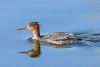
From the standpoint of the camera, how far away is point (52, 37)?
1582cm

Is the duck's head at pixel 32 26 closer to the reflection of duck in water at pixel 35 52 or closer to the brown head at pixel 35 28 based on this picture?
the brown head at pixel 35 28

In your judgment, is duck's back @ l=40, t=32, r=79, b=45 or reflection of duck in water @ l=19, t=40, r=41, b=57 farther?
duck's back @ l=40, t=32, r=79, b=45

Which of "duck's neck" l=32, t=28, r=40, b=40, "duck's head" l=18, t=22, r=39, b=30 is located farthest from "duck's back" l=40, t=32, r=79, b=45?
"duck's head" l=18, t=22, r=39, b=30

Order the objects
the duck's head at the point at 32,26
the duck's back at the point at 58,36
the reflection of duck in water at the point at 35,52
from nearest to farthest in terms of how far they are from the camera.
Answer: the reflection of duck in water at the point at 35,52 < the duck's back at the point at 58,36 < the duck's head at the point at 32,26

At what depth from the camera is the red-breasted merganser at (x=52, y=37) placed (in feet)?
51.3

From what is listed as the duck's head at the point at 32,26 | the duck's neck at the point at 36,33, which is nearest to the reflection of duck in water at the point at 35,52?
the duck's neck at the point at 36,33

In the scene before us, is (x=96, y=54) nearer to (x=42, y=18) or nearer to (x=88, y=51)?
(x=88, y=51)

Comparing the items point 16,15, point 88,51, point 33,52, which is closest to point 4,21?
point 16,15

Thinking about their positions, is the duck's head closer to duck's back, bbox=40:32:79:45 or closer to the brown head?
the brown head

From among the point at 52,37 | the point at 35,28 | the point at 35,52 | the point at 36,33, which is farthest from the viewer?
the point at 35,28

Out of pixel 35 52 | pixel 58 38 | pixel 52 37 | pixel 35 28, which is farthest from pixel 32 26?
pixel 35 52

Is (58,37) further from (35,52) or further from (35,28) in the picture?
(35,52)

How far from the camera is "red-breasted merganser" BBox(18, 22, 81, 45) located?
15.6 meters

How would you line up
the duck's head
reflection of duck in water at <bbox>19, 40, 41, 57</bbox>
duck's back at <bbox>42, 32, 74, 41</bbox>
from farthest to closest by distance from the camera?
the duck's head → duck's back at <bbox>42, 32, 74, 41</bbox> → reflection of duck in water at <bbox>19, 40, 41, 57</bbox>
